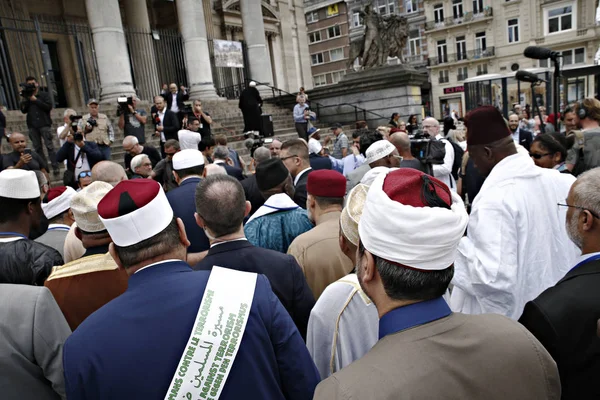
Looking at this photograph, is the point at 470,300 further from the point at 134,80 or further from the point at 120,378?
the point at 134,80

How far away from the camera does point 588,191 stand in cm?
180

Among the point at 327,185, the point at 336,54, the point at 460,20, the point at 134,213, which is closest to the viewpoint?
the point at 134,213

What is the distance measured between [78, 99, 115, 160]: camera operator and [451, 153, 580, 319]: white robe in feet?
24.0

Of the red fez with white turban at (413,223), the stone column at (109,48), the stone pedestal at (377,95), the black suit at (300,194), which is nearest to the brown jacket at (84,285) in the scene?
the red fez with white turban at (413,223)

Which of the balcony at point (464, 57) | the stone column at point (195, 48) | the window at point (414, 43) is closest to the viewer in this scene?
the stone column at point (195, 48)

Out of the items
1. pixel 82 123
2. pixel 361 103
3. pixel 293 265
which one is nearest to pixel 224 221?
pixel 293 265

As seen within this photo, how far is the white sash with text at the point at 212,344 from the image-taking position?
1468mm

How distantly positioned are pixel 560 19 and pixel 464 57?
895 cm

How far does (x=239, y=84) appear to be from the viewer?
19.7 meters

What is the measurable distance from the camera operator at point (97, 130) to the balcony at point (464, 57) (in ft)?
144

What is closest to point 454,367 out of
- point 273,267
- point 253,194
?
point 273,267

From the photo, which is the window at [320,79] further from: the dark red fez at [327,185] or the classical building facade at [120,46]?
the dark red fez at [327,185]

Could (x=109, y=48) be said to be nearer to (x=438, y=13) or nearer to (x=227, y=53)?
(x=227, y=53)

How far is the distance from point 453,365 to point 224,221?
4.74ft
